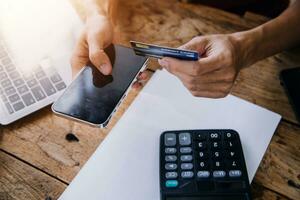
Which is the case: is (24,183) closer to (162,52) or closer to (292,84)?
(162,52)

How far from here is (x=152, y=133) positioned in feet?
1.83

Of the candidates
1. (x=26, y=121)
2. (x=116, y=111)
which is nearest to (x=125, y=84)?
(x=116, y=111)

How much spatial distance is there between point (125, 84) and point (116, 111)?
0.17ft

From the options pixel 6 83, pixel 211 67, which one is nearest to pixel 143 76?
pixel 211 67

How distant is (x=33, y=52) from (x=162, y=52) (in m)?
0.27

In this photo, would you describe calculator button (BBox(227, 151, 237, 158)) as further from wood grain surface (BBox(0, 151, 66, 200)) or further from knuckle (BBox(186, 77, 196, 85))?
wood grain surface (BBox(0, 151, 66, 200))

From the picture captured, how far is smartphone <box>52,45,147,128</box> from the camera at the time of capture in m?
0.53

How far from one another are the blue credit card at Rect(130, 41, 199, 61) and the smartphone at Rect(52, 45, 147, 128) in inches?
2.6

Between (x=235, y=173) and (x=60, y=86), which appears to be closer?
(x=235, y=173)

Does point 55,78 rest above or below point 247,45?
below

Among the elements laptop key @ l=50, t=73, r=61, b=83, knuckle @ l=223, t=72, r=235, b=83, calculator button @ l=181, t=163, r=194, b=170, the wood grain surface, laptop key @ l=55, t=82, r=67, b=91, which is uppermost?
knuckle @ l=223, t=72, r=235, b=83

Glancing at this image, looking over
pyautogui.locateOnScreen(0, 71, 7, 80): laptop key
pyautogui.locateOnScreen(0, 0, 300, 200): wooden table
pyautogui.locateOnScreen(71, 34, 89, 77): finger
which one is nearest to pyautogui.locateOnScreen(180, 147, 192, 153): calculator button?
pyautogui.locateOnScreen(0, 0, 300, 200): wooden table

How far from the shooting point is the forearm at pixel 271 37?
608 mm

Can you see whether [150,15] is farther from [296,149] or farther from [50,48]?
[296,149]
